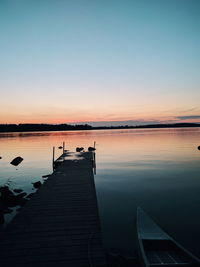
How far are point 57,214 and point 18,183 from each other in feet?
51.5

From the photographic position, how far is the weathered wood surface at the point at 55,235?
5.50 m

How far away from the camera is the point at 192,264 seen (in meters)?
5.69

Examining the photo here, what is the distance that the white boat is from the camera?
5.80m

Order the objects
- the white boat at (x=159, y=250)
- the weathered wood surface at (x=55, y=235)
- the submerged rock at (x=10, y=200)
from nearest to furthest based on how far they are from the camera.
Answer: the weathered wood surface at (x=55, y=235)
the white boat at (x=159, y=250)
the submerged rock at (x=10, y=200)

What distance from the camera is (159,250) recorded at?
697cm

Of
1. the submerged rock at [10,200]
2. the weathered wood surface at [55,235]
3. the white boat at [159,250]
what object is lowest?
the submerged rock at [10,200]

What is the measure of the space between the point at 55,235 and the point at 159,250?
163 inches

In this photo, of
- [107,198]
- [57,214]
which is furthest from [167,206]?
[57,214]

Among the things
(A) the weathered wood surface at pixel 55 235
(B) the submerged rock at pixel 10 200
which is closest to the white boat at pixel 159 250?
(A) the weathered wood surface at pixel 55 235

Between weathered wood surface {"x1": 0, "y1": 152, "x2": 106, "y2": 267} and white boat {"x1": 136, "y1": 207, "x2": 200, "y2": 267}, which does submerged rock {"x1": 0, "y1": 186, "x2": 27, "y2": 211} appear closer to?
weathered wood surface {"x1": 0, "y1": 152, "x2": 106, "y2": 267}

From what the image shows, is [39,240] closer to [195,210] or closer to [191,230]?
[191,230]

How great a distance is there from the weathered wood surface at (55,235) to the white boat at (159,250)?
1755 mm

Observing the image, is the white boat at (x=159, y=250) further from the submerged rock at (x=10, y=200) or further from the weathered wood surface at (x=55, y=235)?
the submerged rock at (x=10, y=200)

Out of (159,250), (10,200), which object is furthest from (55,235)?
(10,200)
